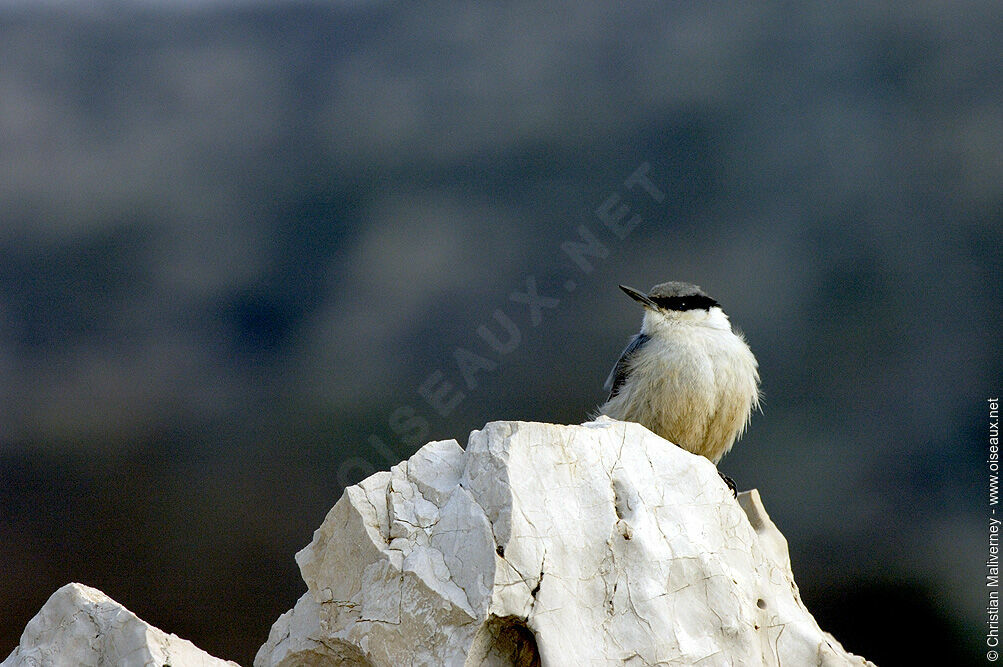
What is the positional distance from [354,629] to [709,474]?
1523 millimetres

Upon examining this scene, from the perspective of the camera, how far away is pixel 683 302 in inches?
193

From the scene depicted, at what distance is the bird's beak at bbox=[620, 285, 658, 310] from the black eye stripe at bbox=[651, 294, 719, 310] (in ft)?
0.10

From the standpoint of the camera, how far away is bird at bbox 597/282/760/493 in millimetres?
4707

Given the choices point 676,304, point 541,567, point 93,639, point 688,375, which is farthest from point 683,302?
point 93,639

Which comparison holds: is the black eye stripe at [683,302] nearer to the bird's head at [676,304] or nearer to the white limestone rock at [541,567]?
the bird's head at [676,304]

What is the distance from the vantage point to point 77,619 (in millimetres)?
3379

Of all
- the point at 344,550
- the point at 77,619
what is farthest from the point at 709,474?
the point at 77,619

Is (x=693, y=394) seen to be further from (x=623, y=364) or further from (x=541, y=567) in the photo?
(x=541, y=567)

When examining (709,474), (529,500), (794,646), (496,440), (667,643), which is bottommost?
(794,646)

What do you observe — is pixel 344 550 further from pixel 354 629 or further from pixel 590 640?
pixel 590 640

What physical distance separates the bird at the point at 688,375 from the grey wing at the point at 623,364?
1 cm

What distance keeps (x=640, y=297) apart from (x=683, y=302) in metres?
0.23

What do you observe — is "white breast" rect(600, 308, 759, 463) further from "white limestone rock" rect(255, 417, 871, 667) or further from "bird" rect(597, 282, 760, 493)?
"white limestone rock" rect(255, 417, 871, 667)

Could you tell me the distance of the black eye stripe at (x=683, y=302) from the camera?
4906 mm
